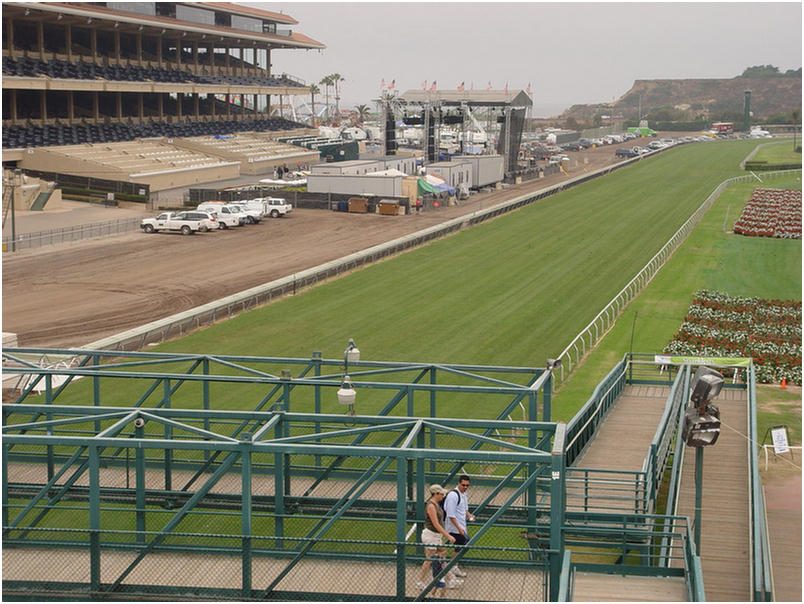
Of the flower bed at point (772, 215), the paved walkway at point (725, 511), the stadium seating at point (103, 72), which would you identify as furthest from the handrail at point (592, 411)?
the stadium seating at point (103, 72)

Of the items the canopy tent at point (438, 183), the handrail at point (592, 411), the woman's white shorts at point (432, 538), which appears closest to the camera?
the woman's white shorts at point (432, 538)

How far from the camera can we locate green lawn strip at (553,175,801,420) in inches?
1231

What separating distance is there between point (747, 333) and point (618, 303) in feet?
17.6

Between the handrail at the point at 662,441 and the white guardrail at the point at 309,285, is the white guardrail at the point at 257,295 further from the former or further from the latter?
the handrail at the point at 662,441

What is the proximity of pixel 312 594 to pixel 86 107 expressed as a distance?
290ft

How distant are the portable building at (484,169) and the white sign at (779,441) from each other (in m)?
59.5

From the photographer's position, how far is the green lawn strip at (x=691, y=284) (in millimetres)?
31261

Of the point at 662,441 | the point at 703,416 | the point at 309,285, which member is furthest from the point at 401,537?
the point at 309,285

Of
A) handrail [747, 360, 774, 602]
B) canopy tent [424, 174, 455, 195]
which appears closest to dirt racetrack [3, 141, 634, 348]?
canopy tent [424, 174, 455, 195]

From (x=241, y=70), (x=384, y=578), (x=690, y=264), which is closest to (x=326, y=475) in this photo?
(x=384, y=578)

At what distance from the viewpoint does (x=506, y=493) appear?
1888 cm

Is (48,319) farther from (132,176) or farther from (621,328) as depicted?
(132,176)

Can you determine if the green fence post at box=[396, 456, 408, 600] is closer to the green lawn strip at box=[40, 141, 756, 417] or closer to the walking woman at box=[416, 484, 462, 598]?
the walking woman at box=[416, 484, 462, 598]

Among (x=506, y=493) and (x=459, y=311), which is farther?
(x=459, y=311)
